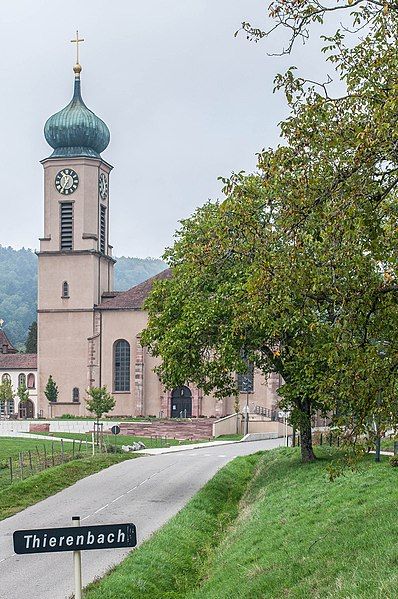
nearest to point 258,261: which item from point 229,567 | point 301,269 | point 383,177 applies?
point 301,269

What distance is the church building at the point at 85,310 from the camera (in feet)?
252

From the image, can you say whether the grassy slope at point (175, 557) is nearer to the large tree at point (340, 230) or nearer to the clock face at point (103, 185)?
the large tree at point (340, 230)

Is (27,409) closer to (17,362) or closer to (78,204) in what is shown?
(17,362)

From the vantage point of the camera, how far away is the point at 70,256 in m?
79.2

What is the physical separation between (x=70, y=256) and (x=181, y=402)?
13908 millimetres

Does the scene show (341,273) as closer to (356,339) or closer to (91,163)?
(356,339)

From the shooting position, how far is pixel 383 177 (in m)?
12.1

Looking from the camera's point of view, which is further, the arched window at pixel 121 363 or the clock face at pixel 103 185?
the clock face at pixel 103 185

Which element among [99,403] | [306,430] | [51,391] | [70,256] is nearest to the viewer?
[306,430]

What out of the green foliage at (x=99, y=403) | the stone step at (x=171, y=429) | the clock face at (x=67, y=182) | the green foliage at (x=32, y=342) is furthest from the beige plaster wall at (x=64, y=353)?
the green foliage at (x=32, y=342)

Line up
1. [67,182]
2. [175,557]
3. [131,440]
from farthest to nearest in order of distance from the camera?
[67,182] → [131,440] → [175,557]

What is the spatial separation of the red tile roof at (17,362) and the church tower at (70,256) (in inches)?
755

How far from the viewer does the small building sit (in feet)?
309

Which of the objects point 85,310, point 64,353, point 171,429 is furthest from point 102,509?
point 85,310
